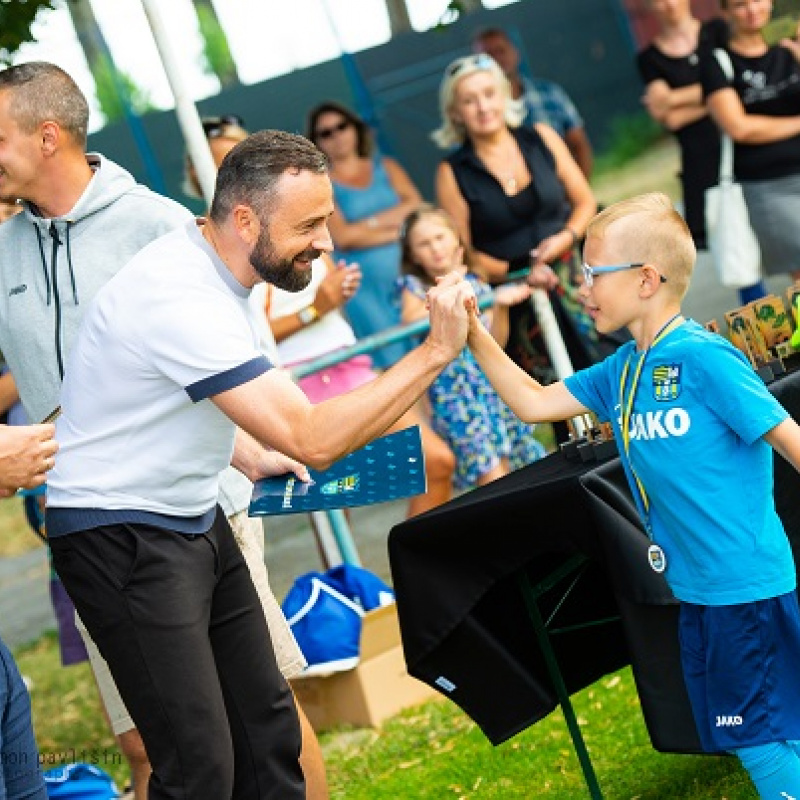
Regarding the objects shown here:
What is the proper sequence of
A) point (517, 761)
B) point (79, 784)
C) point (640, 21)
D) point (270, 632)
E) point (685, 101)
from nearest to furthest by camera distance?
point (270, 632)
point (517, 761)
point (79, 784)
point (685, 101)
point (640, 21)

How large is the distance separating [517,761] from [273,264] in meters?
2.17

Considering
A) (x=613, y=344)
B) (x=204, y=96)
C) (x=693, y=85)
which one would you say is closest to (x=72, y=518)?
(x=613, y=344)

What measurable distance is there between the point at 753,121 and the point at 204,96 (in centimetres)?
891

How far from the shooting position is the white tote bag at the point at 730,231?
7.96 meters

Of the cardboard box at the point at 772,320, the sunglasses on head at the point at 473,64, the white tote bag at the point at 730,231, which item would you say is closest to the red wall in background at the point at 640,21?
the white tote bag at the point at 730,231

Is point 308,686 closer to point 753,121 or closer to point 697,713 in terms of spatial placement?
point 697,713

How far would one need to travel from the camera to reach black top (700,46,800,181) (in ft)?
25.7

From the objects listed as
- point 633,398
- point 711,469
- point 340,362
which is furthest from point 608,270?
point 340,362

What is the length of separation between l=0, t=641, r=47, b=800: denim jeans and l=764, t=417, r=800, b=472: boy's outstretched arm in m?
1.65

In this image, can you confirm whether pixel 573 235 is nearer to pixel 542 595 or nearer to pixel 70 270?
pixel 542 595

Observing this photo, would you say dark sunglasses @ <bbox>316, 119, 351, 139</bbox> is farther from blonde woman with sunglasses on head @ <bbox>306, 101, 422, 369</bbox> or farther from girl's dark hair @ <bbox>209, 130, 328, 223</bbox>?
girl's dark hair @ <bbox>209, 130, 328, 223</bbox>

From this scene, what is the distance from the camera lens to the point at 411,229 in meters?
7.04

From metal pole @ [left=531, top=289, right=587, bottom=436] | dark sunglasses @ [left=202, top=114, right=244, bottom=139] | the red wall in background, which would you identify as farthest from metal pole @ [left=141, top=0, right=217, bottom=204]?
the red wall in background

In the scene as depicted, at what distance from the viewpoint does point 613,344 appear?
277 inches
